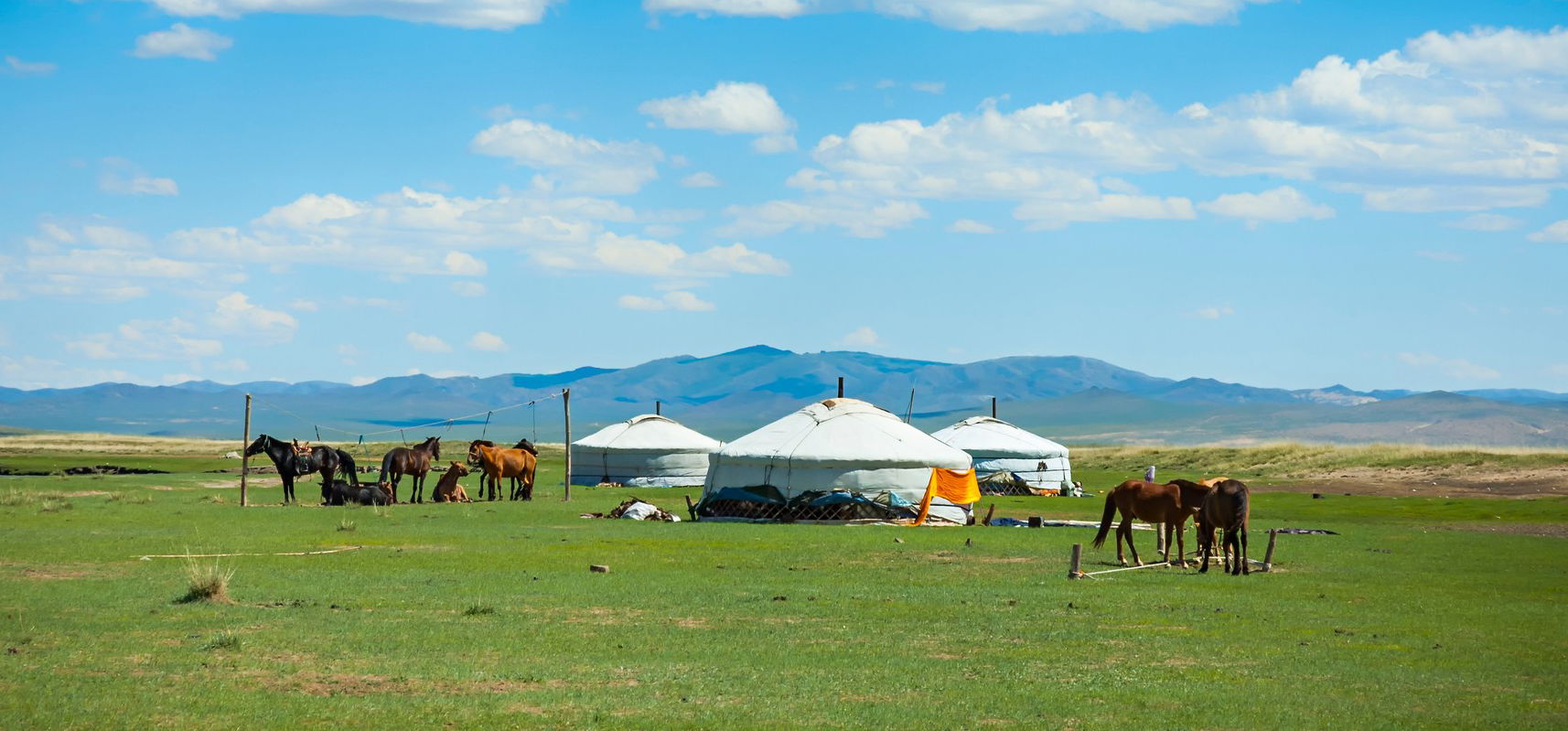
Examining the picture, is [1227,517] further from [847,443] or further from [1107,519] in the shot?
[847,443]

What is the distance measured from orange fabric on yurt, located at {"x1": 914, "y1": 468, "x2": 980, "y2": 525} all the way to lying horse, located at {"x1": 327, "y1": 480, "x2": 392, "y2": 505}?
14.2m

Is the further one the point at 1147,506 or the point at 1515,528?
the point at 1515,528

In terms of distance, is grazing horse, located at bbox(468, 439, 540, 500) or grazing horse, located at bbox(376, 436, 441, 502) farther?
A: grazing horse, located at bbox(468, 439, 540, 500)

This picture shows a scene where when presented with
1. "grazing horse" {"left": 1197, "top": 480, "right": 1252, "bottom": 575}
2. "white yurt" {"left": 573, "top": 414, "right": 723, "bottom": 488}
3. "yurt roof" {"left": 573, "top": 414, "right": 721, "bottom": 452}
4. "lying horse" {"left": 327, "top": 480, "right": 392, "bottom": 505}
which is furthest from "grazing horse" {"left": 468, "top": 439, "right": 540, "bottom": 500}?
"grazing horse" {"left": 1197, "top": 480, "right": 1252, "bottom": 575}

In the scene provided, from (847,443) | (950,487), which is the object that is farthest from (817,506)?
(950,487)

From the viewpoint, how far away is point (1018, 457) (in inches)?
2197

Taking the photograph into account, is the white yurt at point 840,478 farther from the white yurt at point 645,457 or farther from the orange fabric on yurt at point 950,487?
the white yurt at point 645,457

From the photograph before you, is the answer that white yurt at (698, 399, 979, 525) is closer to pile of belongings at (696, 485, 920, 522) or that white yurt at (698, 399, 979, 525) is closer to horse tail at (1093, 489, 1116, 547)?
pile of belongings at (696, 485, 920, 522)

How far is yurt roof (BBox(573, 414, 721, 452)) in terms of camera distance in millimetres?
53656

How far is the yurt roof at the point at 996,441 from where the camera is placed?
55562 mm

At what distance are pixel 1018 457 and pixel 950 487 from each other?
20977mm

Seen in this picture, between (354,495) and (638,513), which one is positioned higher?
(354,495)

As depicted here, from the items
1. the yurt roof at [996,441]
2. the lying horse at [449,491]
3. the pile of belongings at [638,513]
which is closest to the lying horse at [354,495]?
the lying horse at [449,491]

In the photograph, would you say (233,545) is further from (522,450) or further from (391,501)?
(522,450)
